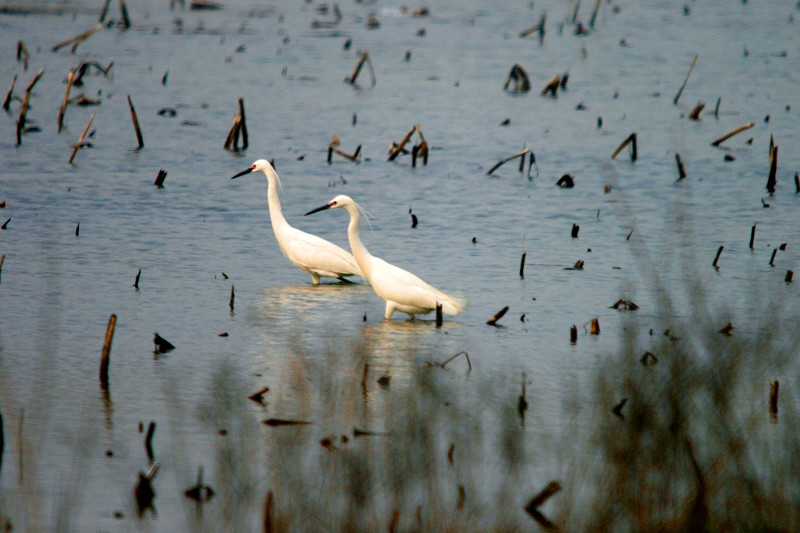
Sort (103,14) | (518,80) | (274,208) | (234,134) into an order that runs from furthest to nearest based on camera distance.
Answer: (103,14) < (518,80) < (234,134) < (274,208)

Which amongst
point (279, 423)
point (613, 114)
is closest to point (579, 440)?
point (279, 423)

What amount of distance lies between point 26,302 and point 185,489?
396 centimetres

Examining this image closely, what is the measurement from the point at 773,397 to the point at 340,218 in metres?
7.29

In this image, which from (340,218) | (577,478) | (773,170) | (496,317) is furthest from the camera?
(773,170)

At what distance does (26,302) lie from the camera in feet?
27.6

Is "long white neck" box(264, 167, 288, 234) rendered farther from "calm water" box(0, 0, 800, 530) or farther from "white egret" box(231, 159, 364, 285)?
"calm water" box(0, 0, 800, 530)

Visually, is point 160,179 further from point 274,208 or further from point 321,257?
point 321,257

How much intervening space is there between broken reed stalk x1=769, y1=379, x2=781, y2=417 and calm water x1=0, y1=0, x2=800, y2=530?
0.61 meters

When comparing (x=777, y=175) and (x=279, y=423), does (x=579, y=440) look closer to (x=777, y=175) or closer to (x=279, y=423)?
(x=279, y=423)

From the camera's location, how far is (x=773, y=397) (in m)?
5.83

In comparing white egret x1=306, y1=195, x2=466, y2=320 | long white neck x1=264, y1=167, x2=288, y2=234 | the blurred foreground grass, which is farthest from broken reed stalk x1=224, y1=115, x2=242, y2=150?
the blurred foreground grass

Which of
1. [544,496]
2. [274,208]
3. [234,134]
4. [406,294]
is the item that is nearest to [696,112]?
[234,134]

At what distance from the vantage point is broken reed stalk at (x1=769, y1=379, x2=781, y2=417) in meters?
5.76

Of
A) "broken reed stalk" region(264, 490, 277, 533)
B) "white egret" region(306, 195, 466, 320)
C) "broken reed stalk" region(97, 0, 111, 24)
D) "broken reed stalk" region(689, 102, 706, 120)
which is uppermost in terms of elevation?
"broken reed stalk" region(97, 0, 111, 24)
